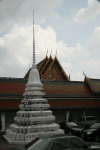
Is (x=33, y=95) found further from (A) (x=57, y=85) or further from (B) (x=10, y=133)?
(A) (x=57, y=85)

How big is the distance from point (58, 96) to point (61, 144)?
17.1m

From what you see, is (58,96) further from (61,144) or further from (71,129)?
(61,144)

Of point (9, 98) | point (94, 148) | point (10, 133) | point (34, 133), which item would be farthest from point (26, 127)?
point (9, 98)

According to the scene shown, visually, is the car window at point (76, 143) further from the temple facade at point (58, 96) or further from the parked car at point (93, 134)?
the temple facade at point (58, 96)

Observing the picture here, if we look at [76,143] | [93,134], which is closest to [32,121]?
[93,134]

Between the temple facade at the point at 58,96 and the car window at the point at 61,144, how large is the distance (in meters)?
14.4

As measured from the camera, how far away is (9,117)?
68.6ft

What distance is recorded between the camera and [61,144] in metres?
6.00

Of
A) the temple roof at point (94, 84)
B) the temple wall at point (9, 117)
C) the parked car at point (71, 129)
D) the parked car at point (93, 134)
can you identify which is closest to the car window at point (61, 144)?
the parked car at point (93, 134)

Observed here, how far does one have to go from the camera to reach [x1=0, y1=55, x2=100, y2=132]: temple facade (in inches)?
803

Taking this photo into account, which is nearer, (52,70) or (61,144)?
(61,144)

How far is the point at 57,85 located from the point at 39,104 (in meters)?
12.4

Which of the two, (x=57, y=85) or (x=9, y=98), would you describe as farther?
(x=57, y=85)

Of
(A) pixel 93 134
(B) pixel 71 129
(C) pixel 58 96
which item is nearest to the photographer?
(A) pixel 93 134
